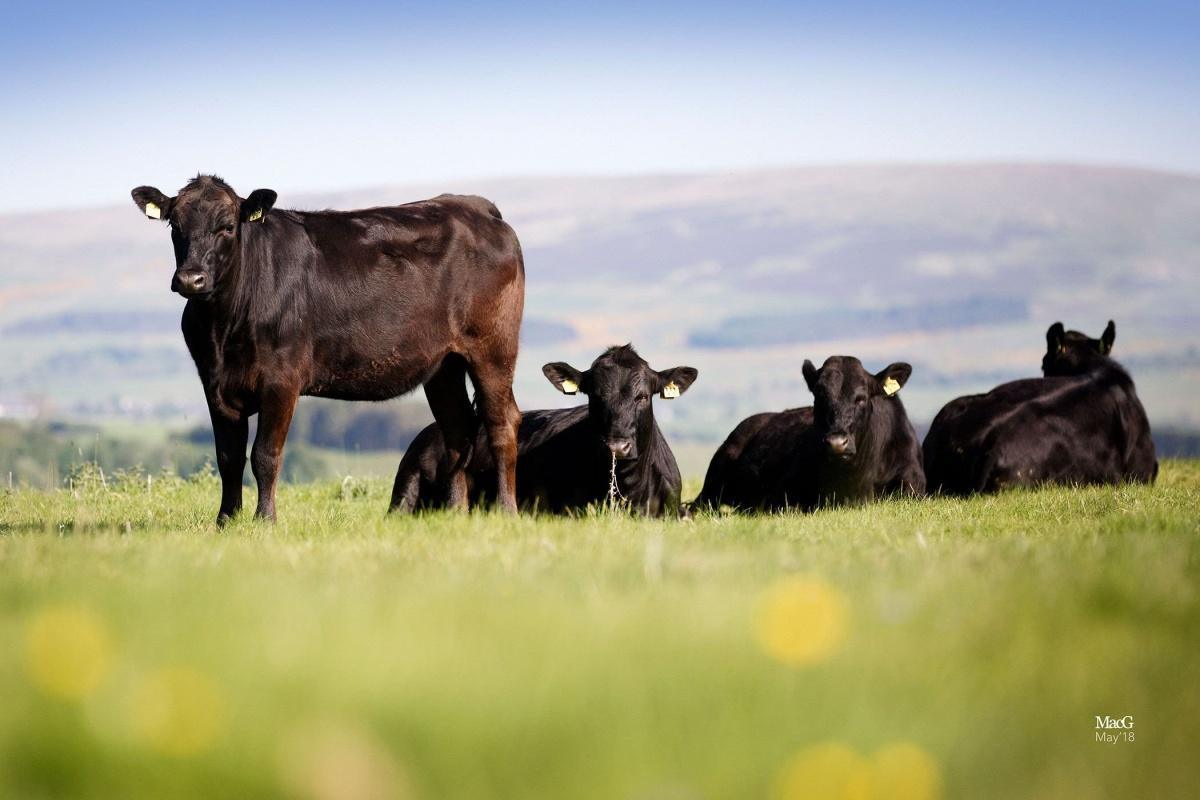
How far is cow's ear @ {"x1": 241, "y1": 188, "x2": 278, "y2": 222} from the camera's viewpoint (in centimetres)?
1029

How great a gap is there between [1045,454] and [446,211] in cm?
683

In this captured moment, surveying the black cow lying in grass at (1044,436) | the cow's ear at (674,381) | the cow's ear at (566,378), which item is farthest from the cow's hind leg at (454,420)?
the black cow lying in grass at (1044,436)

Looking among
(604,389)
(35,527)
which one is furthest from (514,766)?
(604,389)

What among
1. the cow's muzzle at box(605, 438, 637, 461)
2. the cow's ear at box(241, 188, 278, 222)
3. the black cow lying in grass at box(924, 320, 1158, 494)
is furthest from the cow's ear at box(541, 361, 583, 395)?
the black cow lying in grass at box(924, 320, 1158, 494)

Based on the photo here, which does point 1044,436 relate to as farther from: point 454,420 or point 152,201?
point 152,201

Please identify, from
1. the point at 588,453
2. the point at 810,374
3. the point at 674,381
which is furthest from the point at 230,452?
the point at 810,374

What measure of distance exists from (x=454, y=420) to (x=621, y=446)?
1631mm

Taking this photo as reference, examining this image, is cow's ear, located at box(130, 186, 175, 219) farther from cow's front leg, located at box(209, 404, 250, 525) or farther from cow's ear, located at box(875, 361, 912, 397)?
cow's ear, located at box(875, 361, 912, 397)

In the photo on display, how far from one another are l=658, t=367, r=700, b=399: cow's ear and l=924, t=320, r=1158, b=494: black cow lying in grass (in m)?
3.54

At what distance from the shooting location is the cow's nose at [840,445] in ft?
41.3

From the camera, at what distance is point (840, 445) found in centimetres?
1258

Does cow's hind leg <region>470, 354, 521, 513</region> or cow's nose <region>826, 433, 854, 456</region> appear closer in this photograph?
cow's hind leg <region>470, 354, 521, 513</region>

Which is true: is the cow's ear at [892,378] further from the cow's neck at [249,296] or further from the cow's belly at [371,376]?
the cow's neck at [249,296]

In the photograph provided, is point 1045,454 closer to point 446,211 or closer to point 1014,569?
point 446,211
